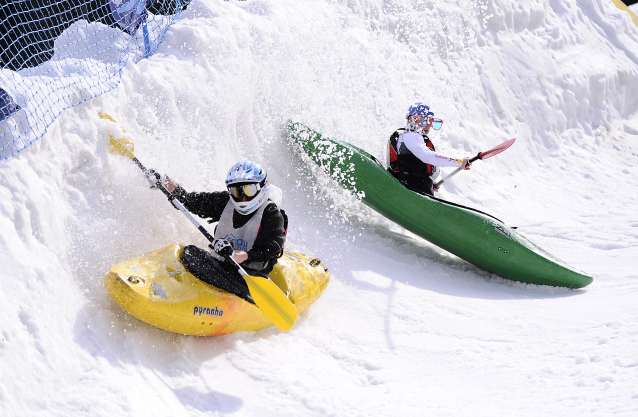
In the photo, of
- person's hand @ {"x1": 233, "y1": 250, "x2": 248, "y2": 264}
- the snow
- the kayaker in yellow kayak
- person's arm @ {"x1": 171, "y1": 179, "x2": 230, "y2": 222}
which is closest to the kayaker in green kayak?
the snow

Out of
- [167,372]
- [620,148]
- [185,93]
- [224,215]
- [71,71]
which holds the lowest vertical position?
[620,148]

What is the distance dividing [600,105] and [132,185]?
8722 mm

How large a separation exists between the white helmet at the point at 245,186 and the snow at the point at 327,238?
2.38 feet

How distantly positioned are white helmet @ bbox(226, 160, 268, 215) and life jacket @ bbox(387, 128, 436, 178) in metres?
2.25

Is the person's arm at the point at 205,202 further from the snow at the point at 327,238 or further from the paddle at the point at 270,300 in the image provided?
the paddle at the point at 270,300

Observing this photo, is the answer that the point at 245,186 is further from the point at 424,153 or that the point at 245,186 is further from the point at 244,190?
the point at 424,153

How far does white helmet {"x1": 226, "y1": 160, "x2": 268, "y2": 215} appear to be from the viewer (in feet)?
11.7

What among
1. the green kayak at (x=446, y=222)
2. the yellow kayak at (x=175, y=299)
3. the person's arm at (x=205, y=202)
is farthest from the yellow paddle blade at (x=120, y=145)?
the green kayak at (x=446, y=222)

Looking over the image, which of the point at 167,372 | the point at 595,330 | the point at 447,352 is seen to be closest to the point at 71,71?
the point at 167,372

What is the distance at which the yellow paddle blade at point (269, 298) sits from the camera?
135 inches

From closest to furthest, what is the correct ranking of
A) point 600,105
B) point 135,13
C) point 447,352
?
point 447,352 → point 135,13 → point 600,105

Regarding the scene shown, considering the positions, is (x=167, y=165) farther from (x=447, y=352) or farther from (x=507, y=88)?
(x=507, y=88)

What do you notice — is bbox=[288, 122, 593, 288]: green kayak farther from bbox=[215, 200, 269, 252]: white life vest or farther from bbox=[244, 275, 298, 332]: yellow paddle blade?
bbox=[244, 275, 298, 332]: yellow paddle blade

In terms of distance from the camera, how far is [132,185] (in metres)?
3.89
